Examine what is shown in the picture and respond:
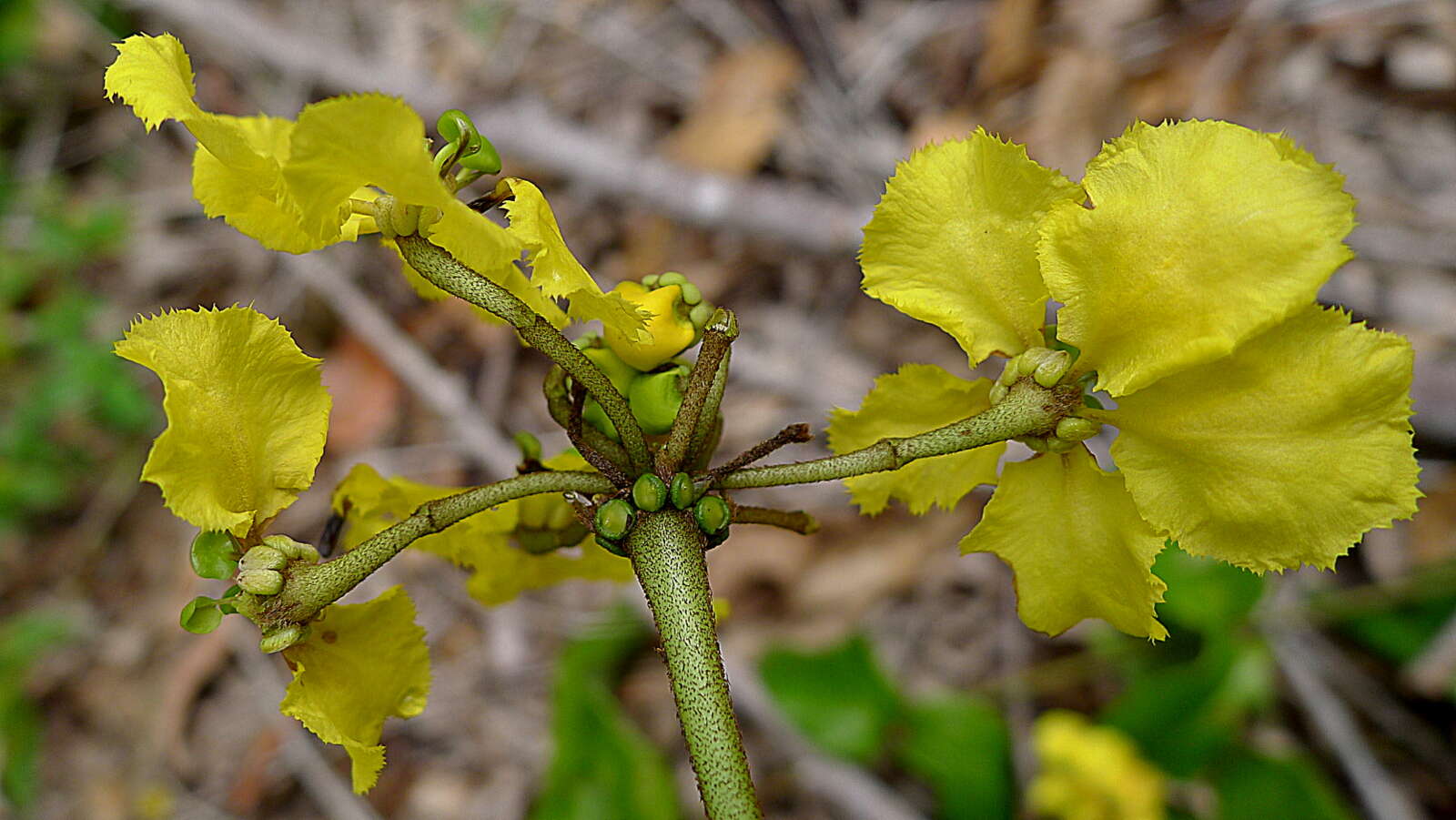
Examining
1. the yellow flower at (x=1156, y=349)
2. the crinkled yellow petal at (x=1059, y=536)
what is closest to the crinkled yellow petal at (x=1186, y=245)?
the yellow flower at (x=1156, y=349)

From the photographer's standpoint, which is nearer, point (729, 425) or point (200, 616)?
point (200, 616)

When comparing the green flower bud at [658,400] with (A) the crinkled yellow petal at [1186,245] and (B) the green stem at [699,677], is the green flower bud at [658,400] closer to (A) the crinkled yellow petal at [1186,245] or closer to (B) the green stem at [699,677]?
(B) the green stem at [699,677]

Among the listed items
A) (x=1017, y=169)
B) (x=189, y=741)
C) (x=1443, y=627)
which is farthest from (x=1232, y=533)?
(x=189, y=741)

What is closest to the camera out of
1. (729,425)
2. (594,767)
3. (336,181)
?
(336,181)

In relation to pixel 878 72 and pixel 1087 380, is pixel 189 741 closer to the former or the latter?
pixel 878 72

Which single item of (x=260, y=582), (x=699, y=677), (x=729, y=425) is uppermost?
(x=729, y=425)

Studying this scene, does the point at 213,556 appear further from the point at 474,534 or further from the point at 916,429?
the point at 916,429

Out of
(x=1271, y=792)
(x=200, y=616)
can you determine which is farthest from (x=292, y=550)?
(x=1271, y=792)
